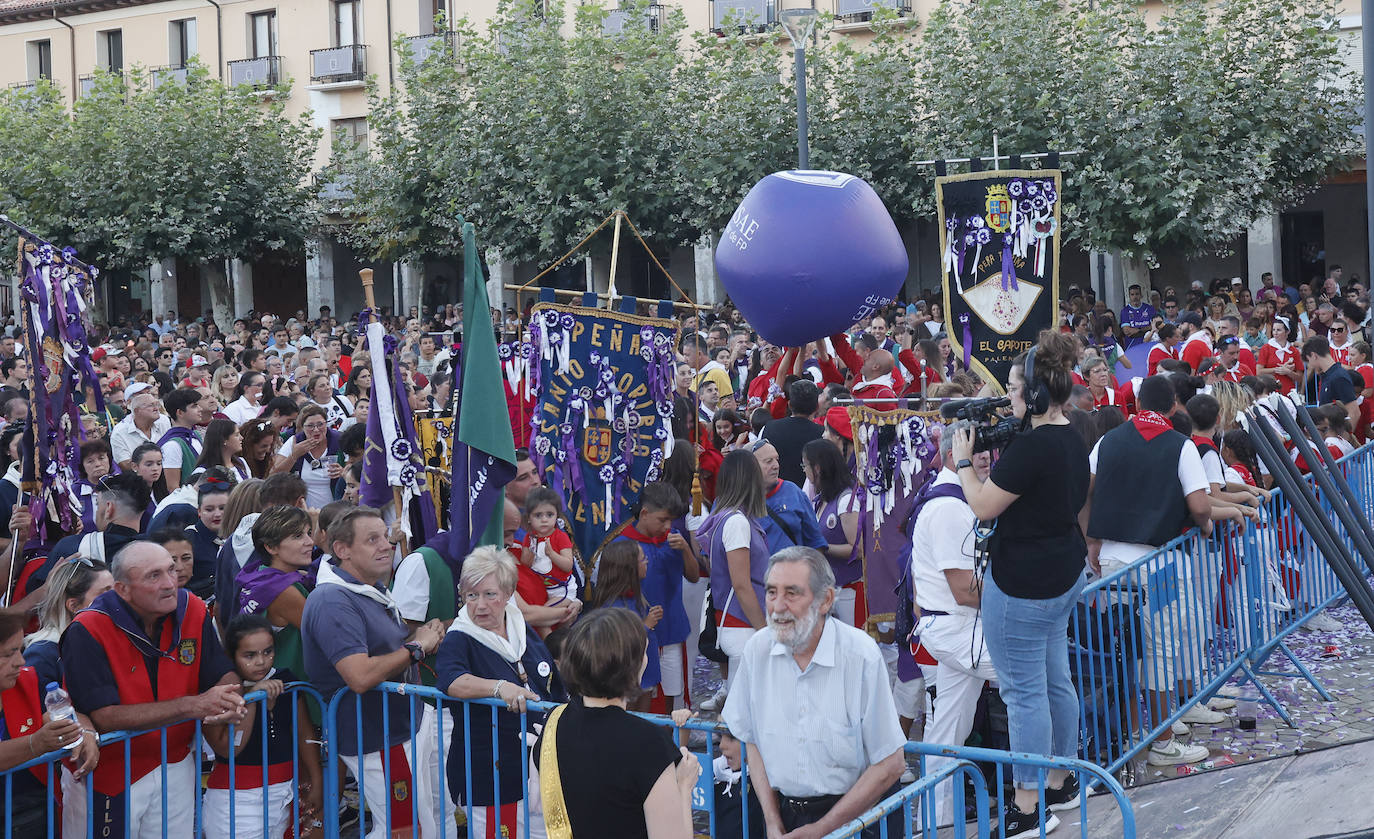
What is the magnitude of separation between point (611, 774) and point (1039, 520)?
Answer: 2382 millimetres

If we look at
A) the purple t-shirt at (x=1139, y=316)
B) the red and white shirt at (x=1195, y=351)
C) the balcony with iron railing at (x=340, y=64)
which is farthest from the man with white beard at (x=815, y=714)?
the balcony with iron railing at (x=340, y=64)


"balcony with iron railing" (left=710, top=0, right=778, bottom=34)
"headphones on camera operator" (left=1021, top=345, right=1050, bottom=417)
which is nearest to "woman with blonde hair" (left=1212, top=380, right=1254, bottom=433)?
"headphones on camera operator" (left=1021, top=345, right=1050, bottom=417)

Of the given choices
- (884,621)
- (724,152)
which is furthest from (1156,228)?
(884,621)

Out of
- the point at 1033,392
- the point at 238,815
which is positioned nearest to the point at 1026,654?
the point at 1033,392

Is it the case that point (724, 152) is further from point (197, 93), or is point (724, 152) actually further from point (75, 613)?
point (75, 613)

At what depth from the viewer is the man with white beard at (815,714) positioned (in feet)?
14.4

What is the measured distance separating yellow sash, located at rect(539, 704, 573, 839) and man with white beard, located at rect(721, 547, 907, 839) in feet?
2.58

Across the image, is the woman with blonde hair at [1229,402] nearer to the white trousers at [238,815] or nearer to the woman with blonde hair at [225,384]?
the white trousers at [238,815]

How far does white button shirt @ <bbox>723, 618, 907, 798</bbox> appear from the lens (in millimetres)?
4395

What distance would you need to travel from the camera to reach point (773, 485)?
7461mm

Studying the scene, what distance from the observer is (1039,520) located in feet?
18.6

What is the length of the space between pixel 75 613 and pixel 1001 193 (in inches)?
228

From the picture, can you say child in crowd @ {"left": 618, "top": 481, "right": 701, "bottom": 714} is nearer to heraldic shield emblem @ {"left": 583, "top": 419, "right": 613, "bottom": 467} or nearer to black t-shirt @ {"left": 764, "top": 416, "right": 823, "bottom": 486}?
heraldic shield emblem @ {"left": 583, "top": 419, "right": 613, "bottom": 467}

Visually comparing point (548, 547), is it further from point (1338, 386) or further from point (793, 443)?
point (1338, 386)
